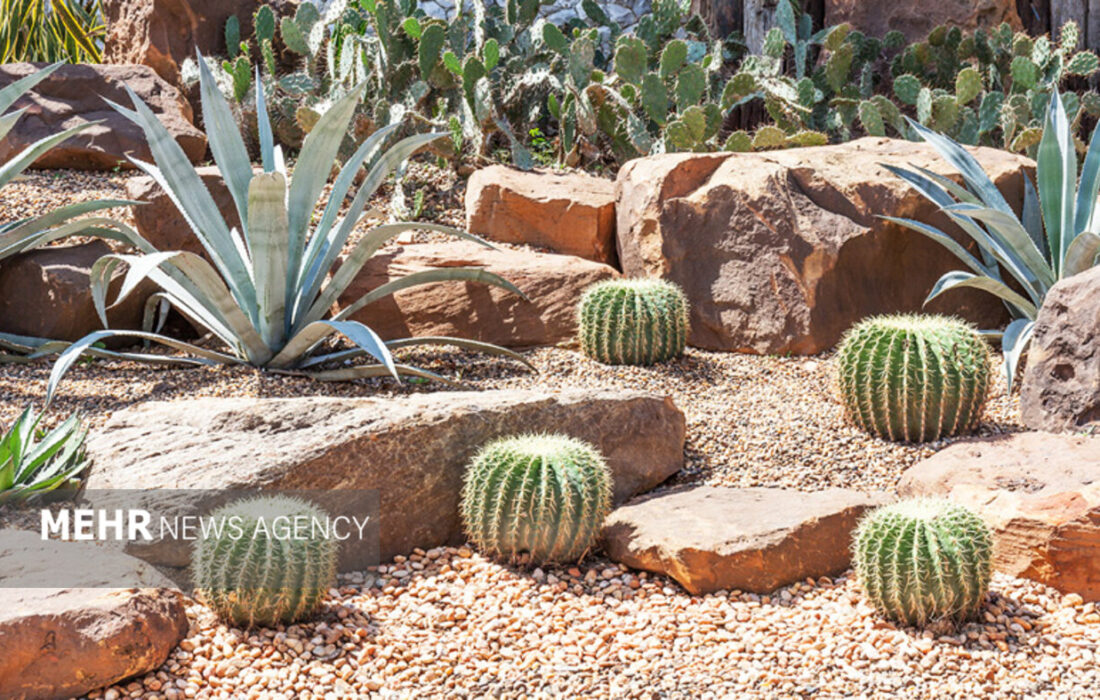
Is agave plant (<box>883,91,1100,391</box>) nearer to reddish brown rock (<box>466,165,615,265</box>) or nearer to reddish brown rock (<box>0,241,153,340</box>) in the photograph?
reddish brown rock (<box>466,165,615,265</box>)

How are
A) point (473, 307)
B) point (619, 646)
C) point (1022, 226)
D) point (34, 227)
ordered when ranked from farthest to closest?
1. point (473, 307)
2. point (1022, 226)
3. point (34, 227)
4. point (619, 646)

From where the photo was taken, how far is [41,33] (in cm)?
870

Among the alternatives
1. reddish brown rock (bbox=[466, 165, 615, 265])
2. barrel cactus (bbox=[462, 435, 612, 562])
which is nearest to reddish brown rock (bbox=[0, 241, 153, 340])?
reddish brown rock (bbox=[466, 165, 615, 265])

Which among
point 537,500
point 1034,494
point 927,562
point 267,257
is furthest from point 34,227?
point 1034,494

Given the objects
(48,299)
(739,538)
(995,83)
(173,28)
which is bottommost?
(739,538)

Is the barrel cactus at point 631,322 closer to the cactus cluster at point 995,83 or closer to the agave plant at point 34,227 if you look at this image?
the agave plant at point 34,227

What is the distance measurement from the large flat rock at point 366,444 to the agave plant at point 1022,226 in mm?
1824

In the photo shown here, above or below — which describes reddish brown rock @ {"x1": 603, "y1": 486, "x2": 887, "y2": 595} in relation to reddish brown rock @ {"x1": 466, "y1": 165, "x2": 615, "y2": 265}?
below

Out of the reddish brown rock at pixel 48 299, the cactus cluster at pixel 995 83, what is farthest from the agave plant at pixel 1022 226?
the reddish brown rock at pixel 48 299

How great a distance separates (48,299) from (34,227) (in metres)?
0.32

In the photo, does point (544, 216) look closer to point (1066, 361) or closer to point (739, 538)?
point (1066, 361)

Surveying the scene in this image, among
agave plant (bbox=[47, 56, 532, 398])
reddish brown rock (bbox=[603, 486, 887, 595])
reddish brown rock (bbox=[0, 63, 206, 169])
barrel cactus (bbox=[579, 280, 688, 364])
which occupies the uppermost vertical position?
reddish brown rock (bbox=[0, 63, 206, 169])

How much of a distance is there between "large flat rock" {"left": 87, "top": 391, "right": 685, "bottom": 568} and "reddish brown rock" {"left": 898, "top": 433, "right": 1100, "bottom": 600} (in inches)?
40.3

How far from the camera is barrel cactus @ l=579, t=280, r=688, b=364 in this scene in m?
4.88
